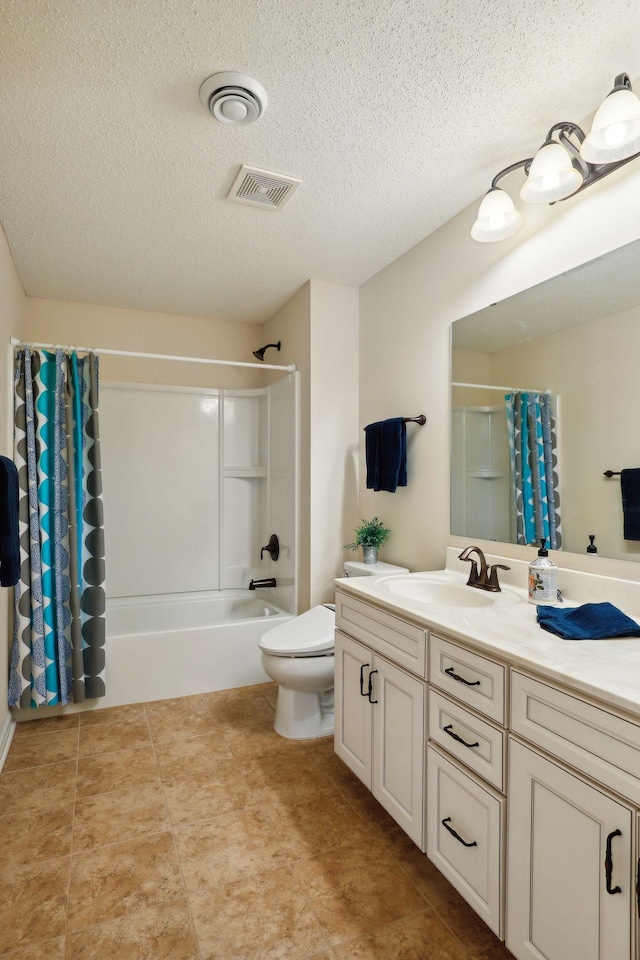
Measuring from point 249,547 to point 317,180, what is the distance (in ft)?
8.22

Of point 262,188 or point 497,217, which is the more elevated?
point 262,188

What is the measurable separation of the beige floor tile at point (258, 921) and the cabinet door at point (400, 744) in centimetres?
37

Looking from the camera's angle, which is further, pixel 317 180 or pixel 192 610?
pixel 192 610

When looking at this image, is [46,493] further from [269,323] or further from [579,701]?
[579,701]

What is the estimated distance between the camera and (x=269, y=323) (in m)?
3.90

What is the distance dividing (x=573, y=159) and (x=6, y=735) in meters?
3.20

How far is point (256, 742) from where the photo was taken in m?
2.44

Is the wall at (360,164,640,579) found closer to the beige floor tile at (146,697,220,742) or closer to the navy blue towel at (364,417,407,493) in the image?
the navy blue towel at (364,417,407,493)

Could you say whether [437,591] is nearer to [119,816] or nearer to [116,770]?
[119,816]

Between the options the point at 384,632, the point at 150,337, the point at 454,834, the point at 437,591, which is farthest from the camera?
the point at 150,337

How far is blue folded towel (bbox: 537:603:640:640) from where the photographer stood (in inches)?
50.6

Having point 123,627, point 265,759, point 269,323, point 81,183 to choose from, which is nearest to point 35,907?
point 265,759

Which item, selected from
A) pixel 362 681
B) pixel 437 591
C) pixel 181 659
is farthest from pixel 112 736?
pixel 437 591

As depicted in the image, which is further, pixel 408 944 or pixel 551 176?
pixel 551 176
